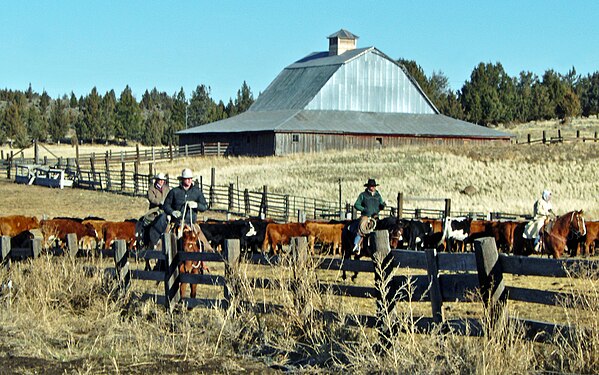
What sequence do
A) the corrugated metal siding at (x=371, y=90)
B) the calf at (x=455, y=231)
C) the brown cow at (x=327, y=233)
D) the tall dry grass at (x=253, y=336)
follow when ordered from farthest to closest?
the corrugated metal siding at (x=371, y=90) < the calf at (x=455, y=231) < the brown cow at (x=327, y=233) < the tall dry grass at (x=253, y=336)

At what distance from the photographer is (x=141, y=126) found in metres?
104

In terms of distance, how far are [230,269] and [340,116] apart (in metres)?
55.7

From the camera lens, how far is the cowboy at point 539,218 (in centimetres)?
1952

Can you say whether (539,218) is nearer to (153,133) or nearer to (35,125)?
(153,133)

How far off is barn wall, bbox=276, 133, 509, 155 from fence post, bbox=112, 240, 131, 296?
4856 cm

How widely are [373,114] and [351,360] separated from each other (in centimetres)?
6023

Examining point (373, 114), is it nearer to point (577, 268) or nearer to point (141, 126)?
point (141, 126)

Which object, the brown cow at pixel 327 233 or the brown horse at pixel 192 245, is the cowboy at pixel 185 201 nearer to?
the brown horse at pixel 192 245

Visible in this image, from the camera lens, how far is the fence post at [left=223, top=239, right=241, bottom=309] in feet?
32.6

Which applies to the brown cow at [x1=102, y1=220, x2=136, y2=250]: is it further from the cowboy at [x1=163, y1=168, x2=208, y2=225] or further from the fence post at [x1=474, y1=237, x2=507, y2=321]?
the fence post at [x1=474, y1=237, x2=507, y2=321]

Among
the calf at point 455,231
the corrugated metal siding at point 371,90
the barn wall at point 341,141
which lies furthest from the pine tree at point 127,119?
the calf at point 455,231

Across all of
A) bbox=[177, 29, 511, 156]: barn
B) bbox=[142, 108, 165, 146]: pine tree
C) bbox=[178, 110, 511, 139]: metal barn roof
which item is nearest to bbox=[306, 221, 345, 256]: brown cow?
bbox=[178, 110, 511, 139]: metal barn roof

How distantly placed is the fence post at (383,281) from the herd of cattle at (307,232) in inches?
428

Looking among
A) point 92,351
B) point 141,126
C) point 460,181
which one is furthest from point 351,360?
point 141,126
